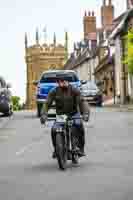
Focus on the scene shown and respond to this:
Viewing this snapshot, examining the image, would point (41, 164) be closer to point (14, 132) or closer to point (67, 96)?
point (67, 96)

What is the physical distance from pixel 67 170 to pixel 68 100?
1354mm

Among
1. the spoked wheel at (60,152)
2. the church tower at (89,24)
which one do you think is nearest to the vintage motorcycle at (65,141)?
the spoked wheel at (60,152)

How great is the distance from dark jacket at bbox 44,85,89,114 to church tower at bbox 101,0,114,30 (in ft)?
269

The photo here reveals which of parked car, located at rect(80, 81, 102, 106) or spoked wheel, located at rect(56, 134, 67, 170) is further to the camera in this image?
parked car, located at rect(80, 81, 102, 106)

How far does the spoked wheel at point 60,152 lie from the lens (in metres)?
14.1

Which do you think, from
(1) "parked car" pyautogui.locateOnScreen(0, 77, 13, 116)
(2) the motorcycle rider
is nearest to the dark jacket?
(2) the motorcycle rider

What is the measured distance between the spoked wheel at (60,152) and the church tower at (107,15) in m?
82.6

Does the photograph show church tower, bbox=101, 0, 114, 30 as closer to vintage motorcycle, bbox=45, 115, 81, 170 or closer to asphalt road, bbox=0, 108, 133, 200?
asphalt road, bbox=0, 108, 133, 200

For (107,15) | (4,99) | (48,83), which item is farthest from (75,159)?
(107,15)

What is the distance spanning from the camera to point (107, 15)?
9938cm

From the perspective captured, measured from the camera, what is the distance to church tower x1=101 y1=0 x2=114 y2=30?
97.8 meters

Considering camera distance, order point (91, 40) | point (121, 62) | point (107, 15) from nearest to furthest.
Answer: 1. point (121, 62)
2. point (107, 15)
3. point (91, 40)

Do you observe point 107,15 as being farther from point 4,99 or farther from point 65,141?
point 65,141

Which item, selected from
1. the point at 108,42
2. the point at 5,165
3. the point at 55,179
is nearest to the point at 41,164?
the point at 5,165
